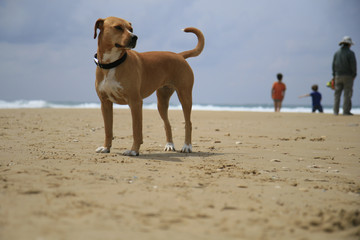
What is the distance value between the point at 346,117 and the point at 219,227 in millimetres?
11200

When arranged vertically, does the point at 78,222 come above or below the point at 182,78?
below

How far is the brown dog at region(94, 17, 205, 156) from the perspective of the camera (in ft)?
15.6

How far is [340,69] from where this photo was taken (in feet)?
41.4

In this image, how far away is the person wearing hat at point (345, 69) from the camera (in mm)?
12477

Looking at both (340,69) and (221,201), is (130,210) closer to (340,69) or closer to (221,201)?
(221,201)

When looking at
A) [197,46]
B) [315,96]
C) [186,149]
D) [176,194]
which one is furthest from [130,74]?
[315,96]

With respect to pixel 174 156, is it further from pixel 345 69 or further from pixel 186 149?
pixel 345 69

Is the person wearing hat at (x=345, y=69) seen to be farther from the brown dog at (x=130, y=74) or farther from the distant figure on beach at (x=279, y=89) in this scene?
the brown dog at (x=130, y=74)

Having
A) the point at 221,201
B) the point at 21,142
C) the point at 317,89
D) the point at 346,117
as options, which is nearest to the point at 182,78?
the point at 21,142

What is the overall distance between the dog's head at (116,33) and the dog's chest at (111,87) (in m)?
0.40

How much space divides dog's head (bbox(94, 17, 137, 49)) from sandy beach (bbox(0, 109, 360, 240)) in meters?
1.52

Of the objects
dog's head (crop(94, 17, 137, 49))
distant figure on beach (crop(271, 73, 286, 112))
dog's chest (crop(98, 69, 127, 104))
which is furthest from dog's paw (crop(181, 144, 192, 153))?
distant figure on beach (crop(271, 73, 286, 112))

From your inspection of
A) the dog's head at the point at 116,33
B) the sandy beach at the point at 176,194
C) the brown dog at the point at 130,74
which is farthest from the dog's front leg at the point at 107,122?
Answer: the dog's head at the point at 116,33

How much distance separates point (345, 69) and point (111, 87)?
34.2ft
